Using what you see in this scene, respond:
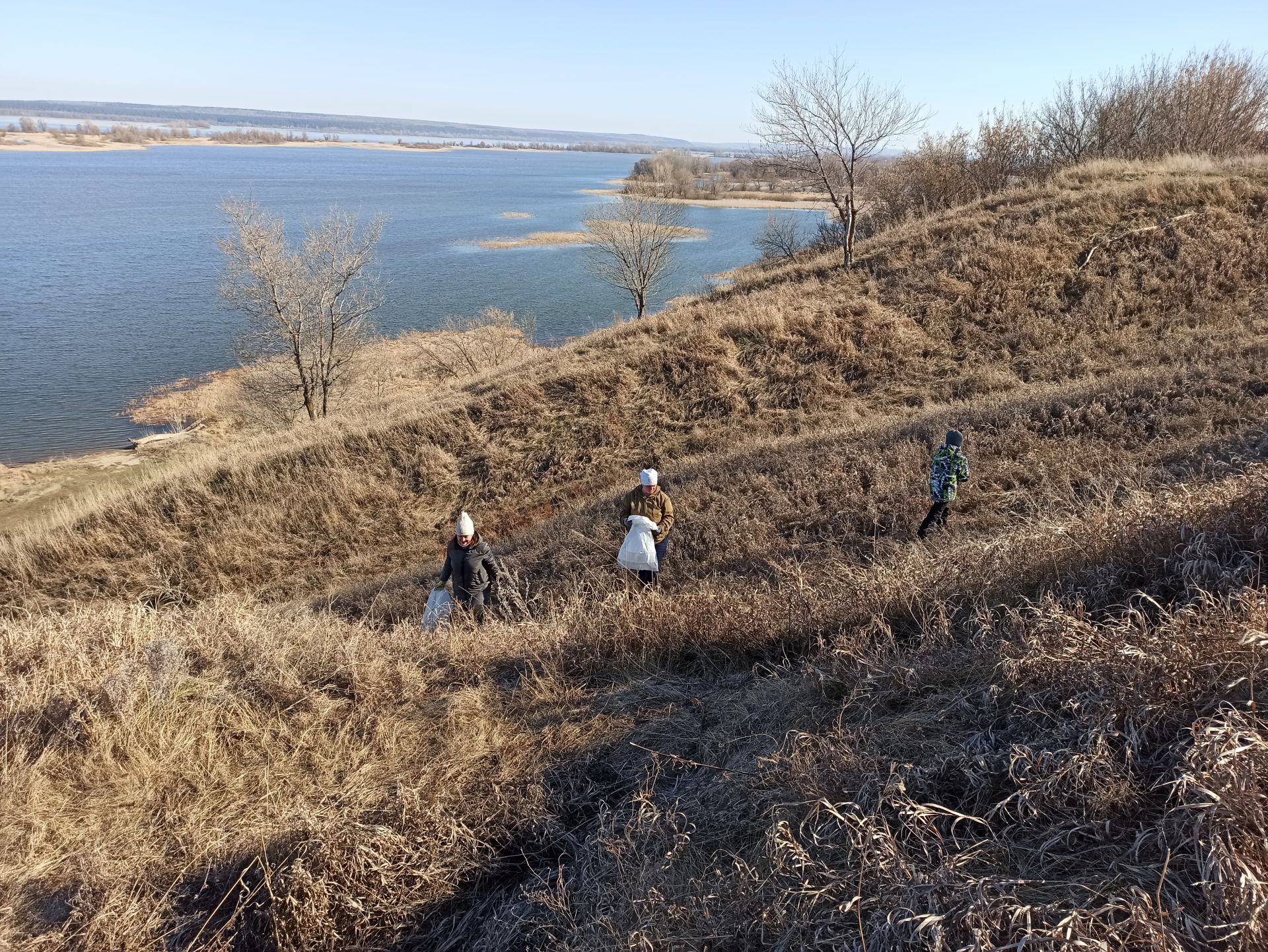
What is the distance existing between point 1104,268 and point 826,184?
29.3 ft

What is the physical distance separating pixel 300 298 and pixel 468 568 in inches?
814

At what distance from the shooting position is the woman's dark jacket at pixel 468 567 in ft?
23.9

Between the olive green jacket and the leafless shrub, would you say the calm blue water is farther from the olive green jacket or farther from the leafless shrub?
the olive green jacket

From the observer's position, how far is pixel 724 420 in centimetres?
1566

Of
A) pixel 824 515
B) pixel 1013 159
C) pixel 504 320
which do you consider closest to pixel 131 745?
pixel 824 515

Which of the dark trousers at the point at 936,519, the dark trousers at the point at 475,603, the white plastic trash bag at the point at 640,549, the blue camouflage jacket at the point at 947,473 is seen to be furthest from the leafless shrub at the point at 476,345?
the blue camouflage jacket at the point at 947,473

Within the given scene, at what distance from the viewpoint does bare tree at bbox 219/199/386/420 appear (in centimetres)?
2353

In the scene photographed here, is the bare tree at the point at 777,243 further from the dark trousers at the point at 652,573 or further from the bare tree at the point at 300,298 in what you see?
the dark trousers at the point at 652,573

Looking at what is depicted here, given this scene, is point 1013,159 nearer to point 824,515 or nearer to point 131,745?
point 824,515

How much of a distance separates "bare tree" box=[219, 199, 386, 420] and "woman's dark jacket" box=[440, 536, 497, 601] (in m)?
18.7

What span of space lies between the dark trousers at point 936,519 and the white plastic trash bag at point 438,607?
571cm

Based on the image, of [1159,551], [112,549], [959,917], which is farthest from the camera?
[112,549]

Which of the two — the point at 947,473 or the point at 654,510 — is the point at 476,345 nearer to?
the point at 654,510

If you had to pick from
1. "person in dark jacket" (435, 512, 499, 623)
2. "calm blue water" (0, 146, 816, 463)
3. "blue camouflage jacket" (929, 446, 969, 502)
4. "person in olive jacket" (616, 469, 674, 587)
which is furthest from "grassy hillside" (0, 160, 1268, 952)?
"calm blue water" (0, 146, 816, 463)
